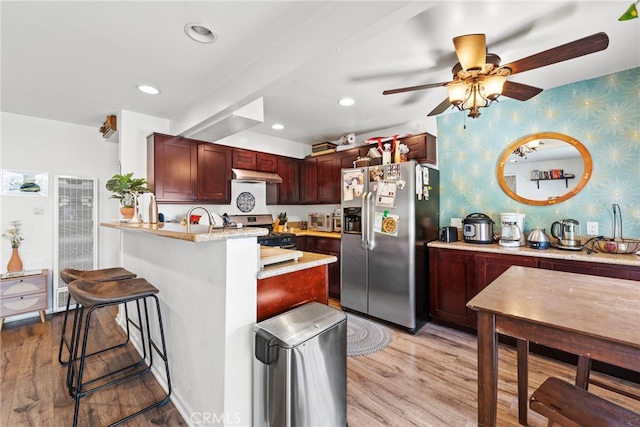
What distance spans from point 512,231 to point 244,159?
324 centimetres

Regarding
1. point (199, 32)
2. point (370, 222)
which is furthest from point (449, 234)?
point (199, 32)

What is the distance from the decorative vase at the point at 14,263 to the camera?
2961 millimetres

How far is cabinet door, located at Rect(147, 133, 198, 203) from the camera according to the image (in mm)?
2973

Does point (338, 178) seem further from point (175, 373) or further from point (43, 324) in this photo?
point (43, 324)

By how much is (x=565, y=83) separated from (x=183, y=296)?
3660 millimetres

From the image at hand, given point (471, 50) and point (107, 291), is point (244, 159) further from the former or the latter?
point (471, 50)

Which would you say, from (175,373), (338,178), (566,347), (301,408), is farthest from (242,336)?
(338,178)

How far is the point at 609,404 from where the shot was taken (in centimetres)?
104

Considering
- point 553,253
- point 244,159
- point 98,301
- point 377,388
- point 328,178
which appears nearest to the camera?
point 98,301

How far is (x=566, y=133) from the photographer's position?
8.53 feet

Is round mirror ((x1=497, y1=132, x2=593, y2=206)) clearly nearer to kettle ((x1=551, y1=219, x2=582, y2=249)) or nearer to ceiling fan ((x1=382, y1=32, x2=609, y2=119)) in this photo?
kettle ((x1=551, y1=219, x2=582, y2=249))

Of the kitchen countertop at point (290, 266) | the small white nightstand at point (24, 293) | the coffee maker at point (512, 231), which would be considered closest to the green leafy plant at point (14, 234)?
the small white nightstand at point (24, 293)

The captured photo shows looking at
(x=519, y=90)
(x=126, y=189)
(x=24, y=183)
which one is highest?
(x=519, y=90)

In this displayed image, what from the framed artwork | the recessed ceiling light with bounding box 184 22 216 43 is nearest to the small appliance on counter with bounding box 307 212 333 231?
the recessed ceiling light with bounding box 184 22 216 43
